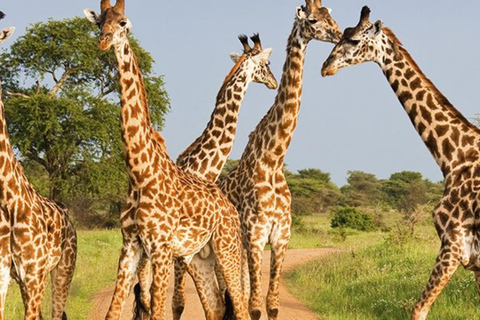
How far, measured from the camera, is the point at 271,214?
876 centimetres

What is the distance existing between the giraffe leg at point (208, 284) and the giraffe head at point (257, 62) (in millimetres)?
2354

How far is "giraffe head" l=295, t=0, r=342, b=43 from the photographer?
8680mm

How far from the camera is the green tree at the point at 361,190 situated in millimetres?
50688

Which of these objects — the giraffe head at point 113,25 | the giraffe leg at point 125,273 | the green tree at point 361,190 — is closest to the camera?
the giraffe head at point 113,25

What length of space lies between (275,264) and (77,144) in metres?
26.1

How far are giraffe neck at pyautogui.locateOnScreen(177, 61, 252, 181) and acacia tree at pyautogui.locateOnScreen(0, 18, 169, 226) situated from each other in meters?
23.6

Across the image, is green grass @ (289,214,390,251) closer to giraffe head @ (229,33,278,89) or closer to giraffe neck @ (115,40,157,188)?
giraffe head @ (229,33,278,89)

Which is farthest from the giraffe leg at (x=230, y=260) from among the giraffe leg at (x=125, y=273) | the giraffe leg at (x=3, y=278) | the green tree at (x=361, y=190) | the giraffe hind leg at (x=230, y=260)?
the green tree at (x=361, y=190)

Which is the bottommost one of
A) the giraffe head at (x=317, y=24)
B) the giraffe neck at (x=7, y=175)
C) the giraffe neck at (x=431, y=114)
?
the giraffe neck at (x=7, y=175)

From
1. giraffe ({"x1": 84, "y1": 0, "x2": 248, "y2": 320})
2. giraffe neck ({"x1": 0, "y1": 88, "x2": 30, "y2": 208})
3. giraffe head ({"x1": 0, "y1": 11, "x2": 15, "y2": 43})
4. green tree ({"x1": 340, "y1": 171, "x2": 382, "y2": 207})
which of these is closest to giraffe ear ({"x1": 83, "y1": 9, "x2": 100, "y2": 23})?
giraffe ({"x1": 84, "y1": 0, "x2": 248, "y2": 320})

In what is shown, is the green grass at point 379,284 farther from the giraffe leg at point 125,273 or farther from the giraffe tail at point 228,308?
the giraffe leg at point 125,273

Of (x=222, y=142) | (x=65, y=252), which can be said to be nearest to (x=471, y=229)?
(x=222, y=142)

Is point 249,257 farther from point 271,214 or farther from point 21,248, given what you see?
point 21,248

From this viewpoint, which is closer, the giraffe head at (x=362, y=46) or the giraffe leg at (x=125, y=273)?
the giraffe leg at (x=125, y=273)
